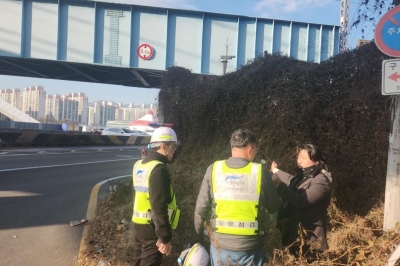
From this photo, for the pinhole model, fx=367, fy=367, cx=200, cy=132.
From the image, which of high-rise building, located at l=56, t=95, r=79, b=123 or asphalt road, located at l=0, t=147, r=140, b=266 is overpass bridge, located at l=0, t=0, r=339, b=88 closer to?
asphalt road, located at l=0, t=147, r=140, b=266

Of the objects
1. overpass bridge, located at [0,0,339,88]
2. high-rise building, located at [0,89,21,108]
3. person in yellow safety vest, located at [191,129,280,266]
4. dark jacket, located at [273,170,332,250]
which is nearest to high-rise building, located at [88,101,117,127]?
high-rise building, located at [0,89,21,108]

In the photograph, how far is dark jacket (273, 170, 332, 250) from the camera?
326 cm

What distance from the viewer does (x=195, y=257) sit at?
3.05 m

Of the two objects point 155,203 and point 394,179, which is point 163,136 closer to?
point 155,203

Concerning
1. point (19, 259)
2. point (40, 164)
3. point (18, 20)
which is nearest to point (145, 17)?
point (18, 20)

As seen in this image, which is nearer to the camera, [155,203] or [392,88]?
[155,203]

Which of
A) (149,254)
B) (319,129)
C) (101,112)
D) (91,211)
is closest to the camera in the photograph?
(149,254)

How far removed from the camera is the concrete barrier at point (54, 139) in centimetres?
2293

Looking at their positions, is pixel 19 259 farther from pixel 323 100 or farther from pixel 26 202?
pixel 323 100

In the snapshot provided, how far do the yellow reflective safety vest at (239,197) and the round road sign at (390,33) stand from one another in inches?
85.2

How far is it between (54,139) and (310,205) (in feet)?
81.8

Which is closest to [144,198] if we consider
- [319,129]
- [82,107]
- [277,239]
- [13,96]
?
[277,239]

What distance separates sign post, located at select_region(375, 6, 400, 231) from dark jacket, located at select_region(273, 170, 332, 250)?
4.02 ft

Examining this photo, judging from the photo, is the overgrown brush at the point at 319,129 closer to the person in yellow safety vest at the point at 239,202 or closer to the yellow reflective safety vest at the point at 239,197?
the person in yellow safety vest at the point at 239,202
